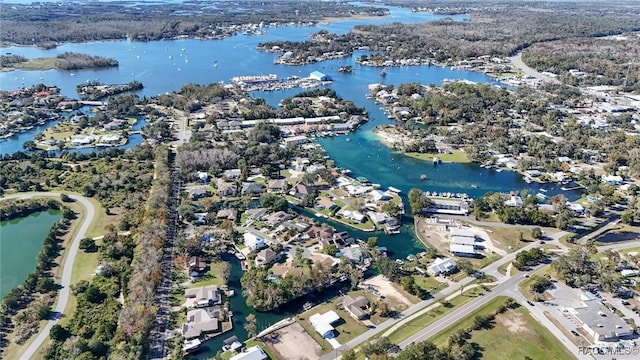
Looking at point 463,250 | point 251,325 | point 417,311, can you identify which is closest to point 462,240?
point 463,250

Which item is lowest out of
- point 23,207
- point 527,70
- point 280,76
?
point 23,207

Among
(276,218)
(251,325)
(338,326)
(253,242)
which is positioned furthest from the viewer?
(276,218)

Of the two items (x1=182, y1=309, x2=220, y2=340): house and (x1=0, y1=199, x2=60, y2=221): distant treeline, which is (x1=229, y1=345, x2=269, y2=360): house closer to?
(x1=182, y1=309, x2=220, y2=340): house

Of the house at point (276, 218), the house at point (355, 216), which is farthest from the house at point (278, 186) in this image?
the house at point (355, 216)

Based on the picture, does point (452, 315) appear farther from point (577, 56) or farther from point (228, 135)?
point (577, 56)

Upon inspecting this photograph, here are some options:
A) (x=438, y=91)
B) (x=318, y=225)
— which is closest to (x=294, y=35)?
(x=438, y=91)

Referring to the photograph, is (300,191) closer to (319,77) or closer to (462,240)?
(462,240)
